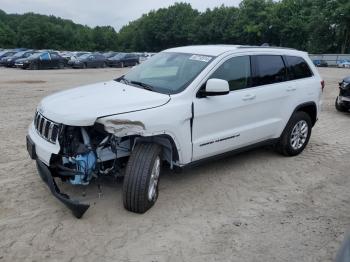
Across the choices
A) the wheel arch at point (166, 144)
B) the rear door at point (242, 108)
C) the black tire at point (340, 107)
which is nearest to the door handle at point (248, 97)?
the rear door at point (242, 108)

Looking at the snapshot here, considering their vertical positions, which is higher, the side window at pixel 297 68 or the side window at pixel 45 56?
the side window at pixel 297 68

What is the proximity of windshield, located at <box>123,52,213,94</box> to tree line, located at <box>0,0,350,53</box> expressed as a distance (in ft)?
224

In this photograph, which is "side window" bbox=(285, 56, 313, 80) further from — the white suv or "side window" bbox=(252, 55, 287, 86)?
"side window" bbox=(252, 55, 287, 86)

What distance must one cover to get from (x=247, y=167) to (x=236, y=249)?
2281 mm

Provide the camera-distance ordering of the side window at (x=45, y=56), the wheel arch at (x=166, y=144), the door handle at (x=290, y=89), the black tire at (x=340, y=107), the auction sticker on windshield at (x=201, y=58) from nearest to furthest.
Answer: the wheel arch at (x=166, y=144)
the auction sticker on windshield at (x=201, y=58)
the door handle at (x=290, y=89)
the black tire at (x=340, y=107)
the side window at (x=45, y=56)

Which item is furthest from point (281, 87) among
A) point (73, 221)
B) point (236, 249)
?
point (73, 221)

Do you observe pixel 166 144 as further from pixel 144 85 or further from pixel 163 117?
pixel 144 85

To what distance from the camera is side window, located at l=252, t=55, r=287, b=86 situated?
18.0 ft

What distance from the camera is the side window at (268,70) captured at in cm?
550

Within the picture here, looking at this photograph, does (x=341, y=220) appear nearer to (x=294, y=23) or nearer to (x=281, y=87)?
(x=281, y=87)

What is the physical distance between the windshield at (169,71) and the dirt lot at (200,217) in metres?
1.32

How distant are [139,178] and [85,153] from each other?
2.06 ft

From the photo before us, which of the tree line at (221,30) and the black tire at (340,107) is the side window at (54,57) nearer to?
the black tire at (340,107)

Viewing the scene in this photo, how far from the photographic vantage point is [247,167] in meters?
5.85
